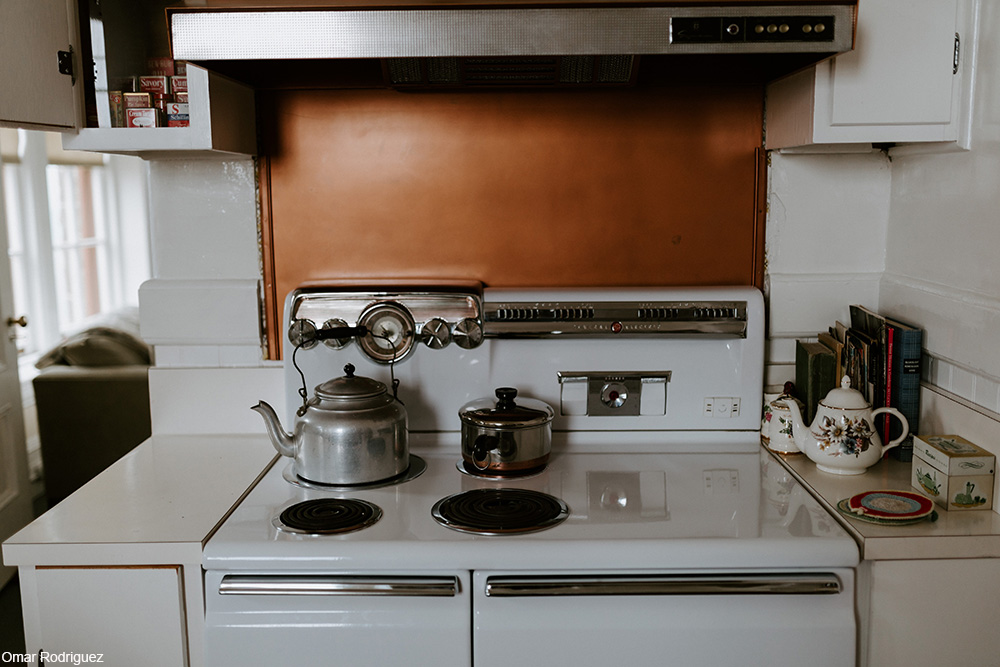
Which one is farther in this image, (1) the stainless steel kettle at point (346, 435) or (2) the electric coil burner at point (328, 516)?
(1) the stainless steel kettle at point (346, 435)

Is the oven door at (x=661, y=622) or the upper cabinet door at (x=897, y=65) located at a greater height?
the upper cabinet door at (x=897, y=65)

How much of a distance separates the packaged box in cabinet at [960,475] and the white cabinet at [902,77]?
0.60 meters

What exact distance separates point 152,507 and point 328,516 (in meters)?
0.36

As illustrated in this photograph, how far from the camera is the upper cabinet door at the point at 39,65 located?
1.58 meters

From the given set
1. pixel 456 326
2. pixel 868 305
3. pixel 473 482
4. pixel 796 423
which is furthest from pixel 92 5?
pixel 868 305

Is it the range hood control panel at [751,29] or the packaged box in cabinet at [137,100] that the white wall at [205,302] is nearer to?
the packaged box in cabinet at [137,100]

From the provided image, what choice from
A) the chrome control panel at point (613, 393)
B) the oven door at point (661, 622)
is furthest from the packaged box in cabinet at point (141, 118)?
the oven door at point (661, 622)

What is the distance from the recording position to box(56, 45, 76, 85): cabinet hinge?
5.64 feet

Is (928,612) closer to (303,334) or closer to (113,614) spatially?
(303,334)

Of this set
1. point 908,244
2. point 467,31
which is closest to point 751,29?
point 467,31

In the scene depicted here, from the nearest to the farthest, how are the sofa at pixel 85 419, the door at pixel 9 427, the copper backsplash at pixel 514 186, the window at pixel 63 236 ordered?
the copper backsplash at pixel 514 186
the door at pixel 9 427
the sofa at pixel 85 419
the window at pixel 63 236

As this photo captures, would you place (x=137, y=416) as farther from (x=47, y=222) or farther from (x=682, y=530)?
(x=682, y=530)

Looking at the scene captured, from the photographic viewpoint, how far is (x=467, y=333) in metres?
1.98

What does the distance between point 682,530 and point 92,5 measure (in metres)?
1.55
